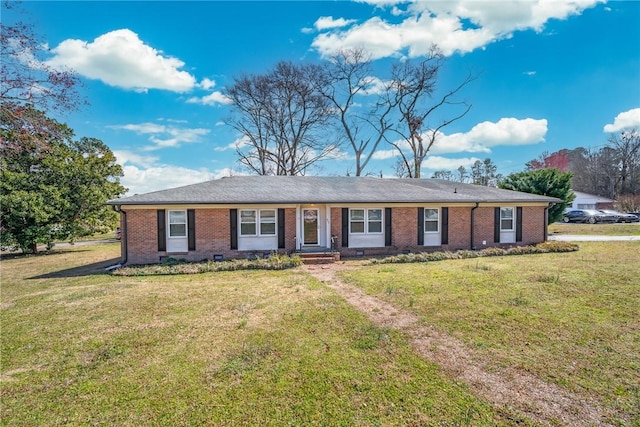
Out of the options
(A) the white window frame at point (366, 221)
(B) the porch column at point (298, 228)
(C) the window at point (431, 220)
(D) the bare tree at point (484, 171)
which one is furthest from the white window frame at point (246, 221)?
(D) the bare tree at point (484, 171)

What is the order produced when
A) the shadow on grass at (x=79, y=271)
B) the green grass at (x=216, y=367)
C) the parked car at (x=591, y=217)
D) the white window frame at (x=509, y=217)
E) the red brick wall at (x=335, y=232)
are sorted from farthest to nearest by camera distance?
the parked car at (x=591, y=217) → the white window frame at (x=509, y=217) → the red brick wall at (x=335, y=232) → the shadow on grass at (x=79, y=271) → the green grass at (x=216, y=367)

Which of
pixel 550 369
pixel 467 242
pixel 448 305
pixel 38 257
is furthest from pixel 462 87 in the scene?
pixel 38 257

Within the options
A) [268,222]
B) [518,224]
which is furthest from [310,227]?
[518,224]

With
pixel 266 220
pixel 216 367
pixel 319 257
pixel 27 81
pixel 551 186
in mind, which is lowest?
pixel 216 367

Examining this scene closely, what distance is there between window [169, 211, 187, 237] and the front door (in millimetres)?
5162

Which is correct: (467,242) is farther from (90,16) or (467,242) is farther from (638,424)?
(90,16)

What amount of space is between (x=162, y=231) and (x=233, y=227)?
2.85 m

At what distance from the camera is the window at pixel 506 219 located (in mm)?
15849

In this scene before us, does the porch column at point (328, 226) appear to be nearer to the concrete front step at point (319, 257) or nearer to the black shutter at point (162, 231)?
the concrete front step at point (319, 257)

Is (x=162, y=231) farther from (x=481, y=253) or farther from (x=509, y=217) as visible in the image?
(x=509, y=217)

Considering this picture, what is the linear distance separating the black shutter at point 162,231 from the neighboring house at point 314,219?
0.13 feet

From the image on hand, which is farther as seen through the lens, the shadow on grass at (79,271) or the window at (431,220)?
the window at (431,220)

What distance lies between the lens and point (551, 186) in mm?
20625

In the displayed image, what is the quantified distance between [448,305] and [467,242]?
381 inches
